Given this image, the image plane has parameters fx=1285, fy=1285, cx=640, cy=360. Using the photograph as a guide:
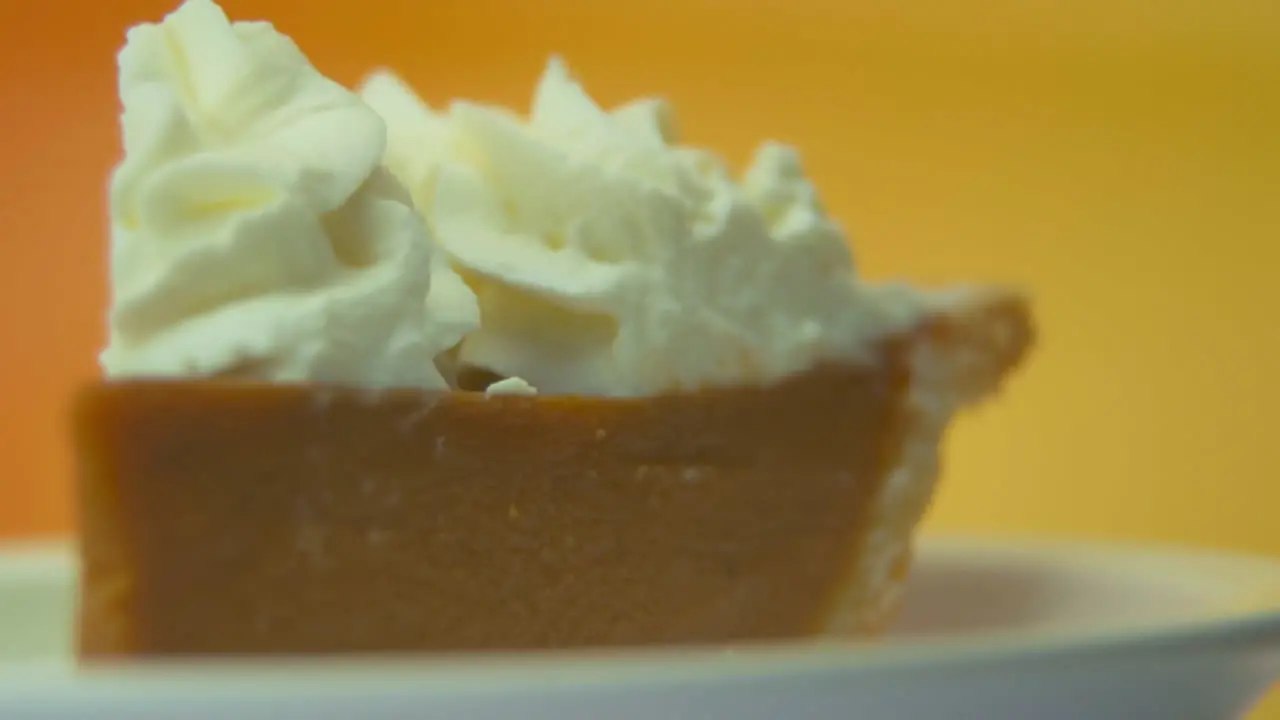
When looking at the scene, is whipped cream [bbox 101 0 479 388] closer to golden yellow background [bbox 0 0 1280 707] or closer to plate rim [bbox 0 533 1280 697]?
plate rim [bbox 0 533 1280 697]

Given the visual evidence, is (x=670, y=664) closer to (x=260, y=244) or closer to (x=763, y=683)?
(x=763, y=683)

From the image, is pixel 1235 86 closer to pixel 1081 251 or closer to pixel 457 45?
pixel 1081 251

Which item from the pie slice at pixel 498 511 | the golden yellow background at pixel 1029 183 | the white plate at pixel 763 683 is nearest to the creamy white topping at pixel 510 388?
the pie slice at pixel 498 511

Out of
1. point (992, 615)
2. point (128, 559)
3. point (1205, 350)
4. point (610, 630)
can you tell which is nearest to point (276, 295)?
point (128, 559)

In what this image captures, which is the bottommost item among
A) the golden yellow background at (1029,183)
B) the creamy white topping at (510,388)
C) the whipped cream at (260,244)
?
the creamy white topping at (510,388)

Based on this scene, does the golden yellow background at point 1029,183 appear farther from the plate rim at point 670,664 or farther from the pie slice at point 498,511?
the plate rim at point 670,664

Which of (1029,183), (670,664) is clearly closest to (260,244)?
(670,664)

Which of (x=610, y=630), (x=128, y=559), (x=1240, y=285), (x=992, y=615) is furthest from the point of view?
(x=1240, y=285)
